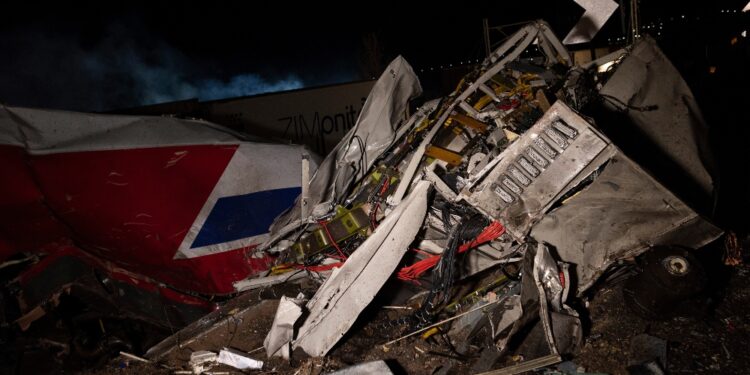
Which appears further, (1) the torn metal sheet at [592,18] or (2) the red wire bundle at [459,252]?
(1) the torn metal sheet at [592,18]

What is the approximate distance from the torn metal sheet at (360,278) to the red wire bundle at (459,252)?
32 centimetres

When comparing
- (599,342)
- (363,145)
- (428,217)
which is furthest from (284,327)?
(599,342)

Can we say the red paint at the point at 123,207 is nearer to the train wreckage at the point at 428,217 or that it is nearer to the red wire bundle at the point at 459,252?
the train wreckage at the point at 428,217

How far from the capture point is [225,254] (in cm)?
386

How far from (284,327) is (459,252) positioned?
1.44m

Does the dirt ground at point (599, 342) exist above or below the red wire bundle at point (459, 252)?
below

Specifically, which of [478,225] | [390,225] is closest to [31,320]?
[390,225]

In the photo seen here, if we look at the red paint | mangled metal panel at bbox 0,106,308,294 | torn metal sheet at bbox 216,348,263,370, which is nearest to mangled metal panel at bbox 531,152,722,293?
torn metal sheet at bbox 216,348,263,370

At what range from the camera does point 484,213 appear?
8.13 ft

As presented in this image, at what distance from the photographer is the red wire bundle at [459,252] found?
2723 mm

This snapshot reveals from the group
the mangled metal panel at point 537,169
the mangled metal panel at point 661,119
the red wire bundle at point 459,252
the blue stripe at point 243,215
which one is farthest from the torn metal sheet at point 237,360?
the mangled metal panel at point 661,119

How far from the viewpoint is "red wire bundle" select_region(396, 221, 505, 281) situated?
8.93 feet

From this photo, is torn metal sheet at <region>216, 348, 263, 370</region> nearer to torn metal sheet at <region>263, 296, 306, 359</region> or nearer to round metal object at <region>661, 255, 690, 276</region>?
torn metal sheet at <region>263, 296, 306, 359</region>

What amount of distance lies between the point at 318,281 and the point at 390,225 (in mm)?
1228
